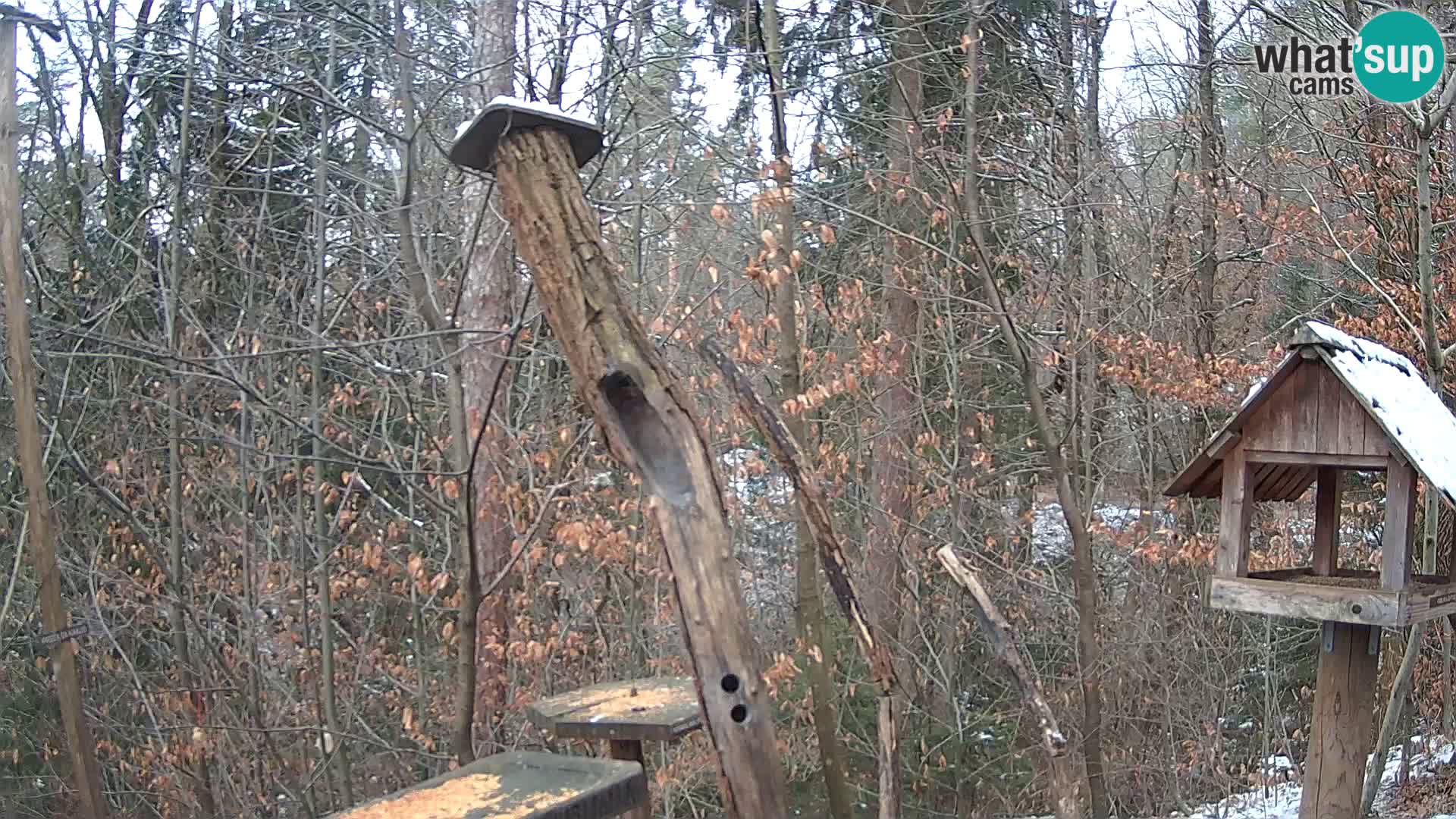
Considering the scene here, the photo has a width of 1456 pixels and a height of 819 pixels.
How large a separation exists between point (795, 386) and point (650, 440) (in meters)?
4.16

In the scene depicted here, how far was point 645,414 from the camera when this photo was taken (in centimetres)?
319

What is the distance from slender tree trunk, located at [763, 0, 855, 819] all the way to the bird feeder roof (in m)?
3.03

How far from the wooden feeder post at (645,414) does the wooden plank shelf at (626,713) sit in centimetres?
53

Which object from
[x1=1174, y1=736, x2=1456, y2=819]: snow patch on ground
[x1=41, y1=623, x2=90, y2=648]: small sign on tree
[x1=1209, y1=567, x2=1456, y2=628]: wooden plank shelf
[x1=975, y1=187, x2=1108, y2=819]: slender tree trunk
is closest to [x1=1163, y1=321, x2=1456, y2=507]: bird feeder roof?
[x1=1209, y1=567, x2=1456, y2=628]: wooden plank shelf

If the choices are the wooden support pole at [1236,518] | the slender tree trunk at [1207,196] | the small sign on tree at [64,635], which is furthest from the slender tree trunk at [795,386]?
the slender tree trunk at [1207,196]

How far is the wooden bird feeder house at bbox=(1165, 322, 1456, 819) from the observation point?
367cm

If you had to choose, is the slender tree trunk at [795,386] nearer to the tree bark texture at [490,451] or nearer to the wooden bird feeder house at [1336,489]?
the tree bark texture at [490,451]

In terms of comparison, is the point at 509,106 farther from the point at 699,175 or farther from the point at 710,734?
the point at 699,175

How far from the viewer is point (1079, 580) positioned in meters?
7.27

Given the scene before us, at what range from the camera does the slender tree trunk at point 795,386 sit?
682 centimetres

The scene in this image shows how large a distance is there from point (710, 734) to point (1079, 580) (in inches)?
188

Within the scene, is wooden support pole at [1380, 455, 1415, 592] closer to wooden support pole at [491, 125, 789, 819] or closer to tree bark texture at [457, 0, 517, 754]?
wooden support pole at [491, 125, 789, 819]

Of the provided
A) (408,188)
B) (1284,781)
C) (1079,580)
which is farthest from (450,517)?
(1284,781)

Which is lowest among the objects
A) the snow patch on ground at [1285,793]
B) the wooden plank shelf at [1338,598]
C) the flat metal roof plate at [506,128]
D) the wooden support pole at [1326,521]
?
the snow patch on ground at [1285,793]
